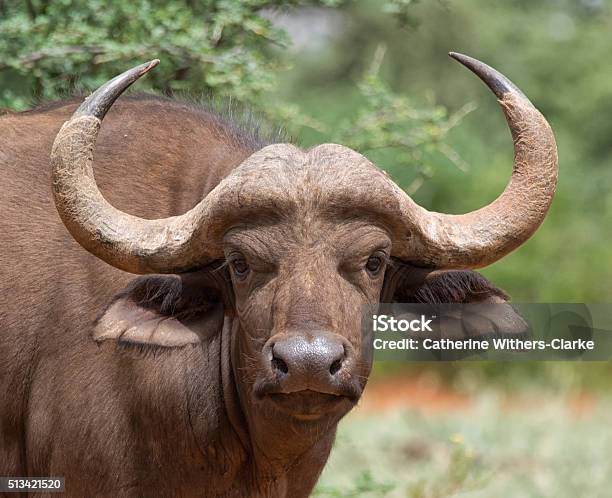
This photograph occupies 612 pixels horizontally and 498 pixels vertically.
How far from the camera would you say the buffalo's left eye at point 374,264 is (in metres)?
5.39

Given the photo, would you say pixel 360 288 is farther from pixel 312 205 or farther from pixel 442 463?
pixel 442 463

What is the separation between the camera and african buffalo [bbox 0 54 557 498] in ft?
17.1

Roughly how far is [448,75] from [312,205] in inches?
927

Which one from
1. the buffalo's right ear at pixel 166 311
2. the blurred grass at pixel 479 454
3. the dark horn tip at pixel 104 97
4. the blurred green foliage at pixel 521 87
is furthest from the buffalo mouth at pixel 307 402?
the blurred green foliage at pixel 521 87

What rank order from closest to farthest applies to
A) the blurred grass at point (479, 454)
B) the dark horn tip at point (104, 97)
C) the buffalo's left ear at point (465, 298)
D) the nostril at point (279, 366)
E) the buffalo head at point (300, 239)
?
the nostril at point (279, 366) → the buffalo head at point (300, 239) → the dark horn tip at point (104, 97) → the buffalo's left ear at point (465, 298) → the blurred grass at point (479, 454)

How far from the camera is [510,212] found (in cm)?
555

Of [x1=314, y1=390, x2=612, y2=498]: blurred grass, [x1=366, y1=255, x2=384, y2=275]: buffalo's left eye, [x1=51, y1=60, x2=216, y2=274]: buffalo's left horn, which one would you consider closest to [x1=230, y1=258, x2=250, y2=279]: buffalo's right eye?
[x1=51, y1=60, x2=216, y2=274]: buffalo's left horn

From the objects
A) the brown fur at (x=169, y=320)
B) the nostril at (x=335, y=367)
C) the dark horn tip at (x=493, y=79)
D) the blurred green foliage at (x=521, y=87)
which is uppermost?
the dark horn tip at (x=493, y=79)

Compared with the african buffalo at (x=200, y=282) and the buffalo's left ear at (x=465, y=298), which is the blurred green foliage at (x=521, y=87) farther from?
the african buffalo at (x=200, y=282)

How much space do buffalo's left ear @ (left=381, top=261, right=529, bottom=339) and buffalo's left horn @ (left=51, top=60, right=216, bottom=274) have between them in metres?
1.00

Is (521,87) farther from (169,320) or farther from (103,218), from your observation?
(103,218)

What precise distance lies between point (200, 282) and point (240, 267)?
1.24ft

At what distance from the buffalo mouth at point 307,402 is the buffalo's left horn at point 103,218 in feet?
2.56

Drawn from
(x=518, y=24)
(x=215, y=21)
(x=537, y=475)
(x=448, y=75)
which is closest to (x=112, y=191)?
(x=215, y=21)
